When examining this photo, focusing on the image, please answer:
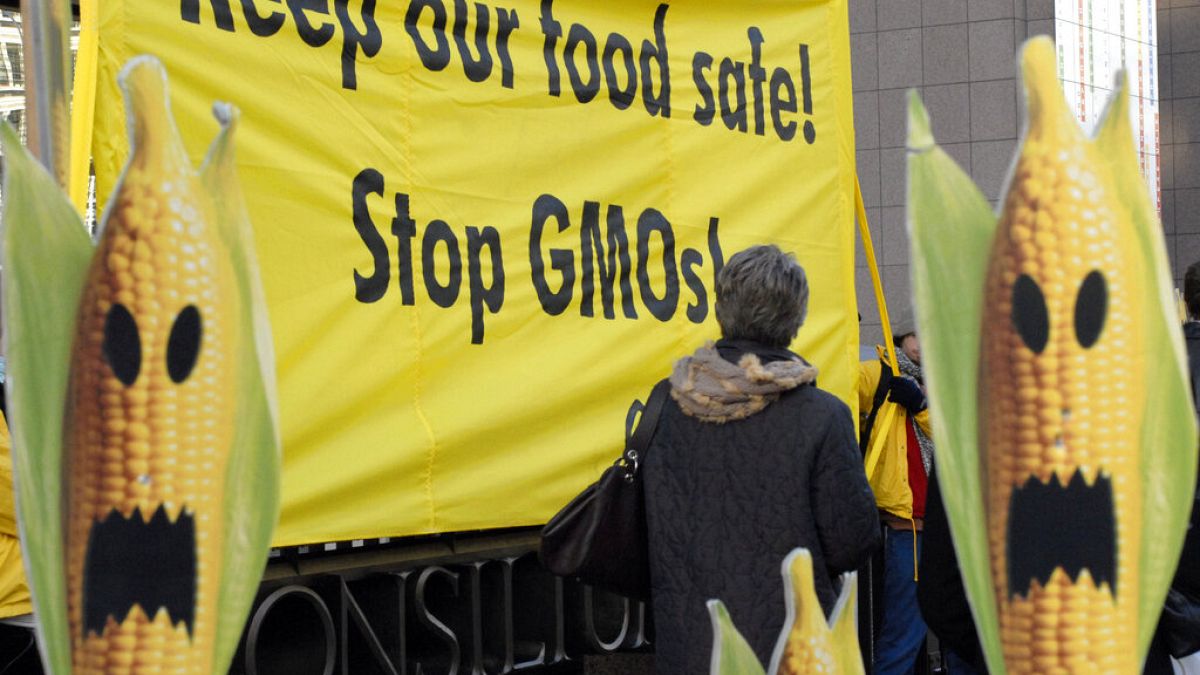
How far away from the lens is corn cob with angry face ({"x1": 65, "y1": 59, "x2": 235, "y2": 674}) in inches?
108

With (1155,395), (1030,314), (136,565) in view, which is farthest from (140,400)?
(1155,395)

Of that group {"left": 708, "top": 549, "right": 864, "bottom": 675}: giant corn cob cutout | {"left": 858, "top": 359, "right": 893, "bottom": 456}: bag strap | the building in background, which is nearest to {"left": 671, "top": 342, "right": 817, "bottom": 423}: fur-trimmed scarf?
{"left": 708, "top": 549, "right": 864, "bottom": 675}: giant corn cob cutout

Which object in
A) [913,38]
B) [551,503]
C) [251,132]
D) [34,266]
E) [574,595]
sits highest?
[913,38]

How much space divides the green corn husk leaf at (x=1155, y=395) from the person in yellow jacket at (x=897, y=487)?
334cm

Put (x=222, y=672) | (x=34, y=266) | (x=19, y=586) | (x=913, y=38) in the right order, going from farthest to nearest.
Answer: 1. (x=913, y=38)
2. (x=19, y=586)
3. (x=222, y=672)
4. (x=34, y=266)

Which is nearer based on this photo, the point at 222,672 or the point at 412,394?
the point at 222,672

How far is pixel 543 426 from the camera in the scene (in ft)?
13.8

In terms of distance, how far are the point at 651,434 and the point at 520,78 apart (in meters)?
1.15

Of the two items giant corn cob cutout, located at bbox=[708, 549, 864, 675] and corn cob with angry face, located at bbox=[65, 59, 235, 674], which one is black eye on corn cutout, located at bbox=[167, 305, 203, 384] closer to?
corn cob with angry face, located at bbox=[65, 59, 235, 674]

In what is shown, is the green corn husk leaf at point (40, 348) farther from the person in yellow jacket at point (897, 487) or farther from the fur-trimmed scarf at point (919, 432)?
the fur-trimmed scarf at point (919, 432)

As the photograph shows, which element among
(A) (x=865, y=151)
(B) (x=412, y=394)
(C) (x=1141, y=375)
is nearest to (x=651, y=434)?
(B) (x=412, y=394)

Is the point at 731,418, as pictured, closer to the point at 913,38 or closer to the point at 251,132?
the point at 251,132

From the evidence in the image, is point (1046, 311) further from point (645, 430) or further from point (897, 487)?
point (897, 487)

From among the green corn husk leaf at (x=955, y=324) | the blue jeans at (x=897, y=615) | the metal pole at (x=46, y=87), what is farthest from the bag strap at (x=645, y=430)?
the blue jeans at (x=897, y=615)
